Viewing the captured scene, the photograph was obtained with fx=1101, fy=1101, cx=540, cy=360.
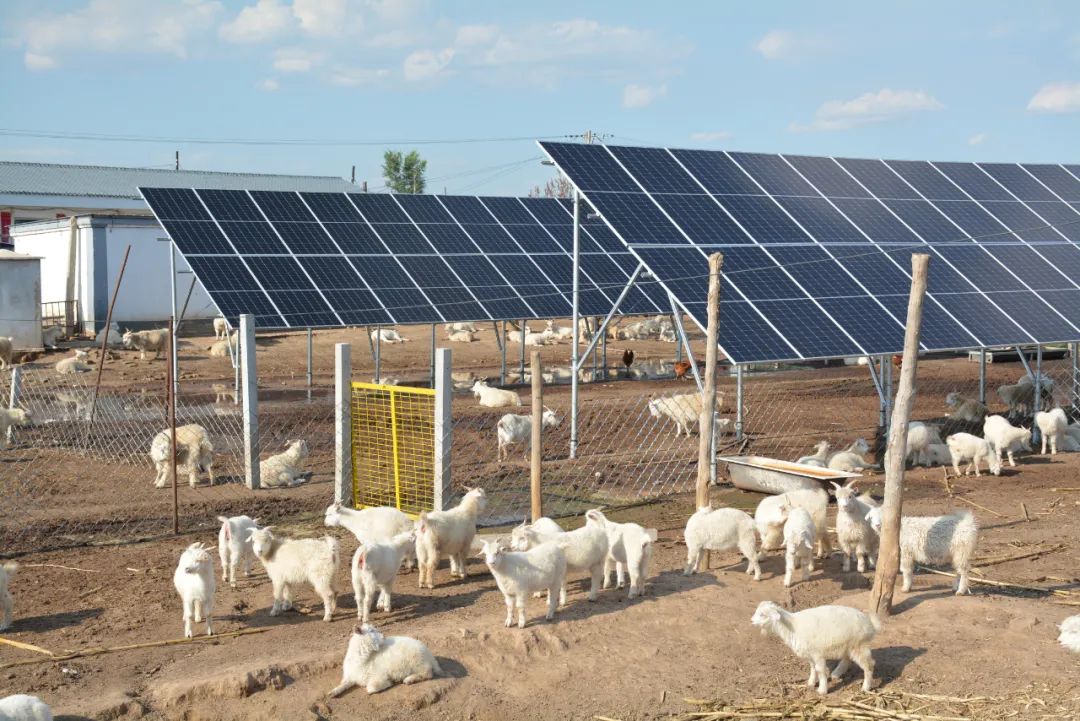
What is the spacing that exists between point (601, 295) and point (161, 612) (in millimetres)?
17862

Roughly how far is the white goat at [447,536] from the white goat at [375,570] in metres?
0.39

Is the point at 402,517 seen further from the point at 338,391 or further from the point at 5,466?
the point at 5,466

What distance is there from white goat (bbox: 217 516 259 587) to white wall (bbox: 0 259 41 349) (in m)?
23.8

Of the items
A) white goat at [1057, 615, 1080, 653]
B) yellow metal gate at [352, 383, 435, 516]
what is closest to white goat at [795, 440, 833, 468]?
yellow metal gate at [352, 383, 435, 516]

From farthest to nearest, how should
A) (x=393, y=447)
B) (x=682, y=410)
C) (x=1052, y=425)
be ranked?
(x=682, y=410) < (x=1052, y=425) < (x=393, y=447)

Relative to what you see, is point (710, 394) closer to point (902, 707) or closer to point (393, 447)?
point (393, 447)

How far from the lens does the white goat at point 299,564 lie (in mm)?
8805

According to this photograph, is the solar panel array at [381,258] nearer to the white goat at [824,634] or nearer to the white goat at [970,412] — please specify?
the white goat at [970,412]

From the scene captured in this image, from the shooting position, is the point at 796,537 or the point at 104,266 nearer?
the point at 796,537

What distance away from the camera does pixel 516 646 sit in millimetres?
8164

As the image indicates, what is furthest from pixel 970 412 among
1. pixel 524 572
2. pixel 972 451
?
pixel 524 572

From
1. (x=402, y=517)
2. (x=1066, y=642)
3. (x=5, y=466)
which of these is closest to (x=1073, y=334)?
(x=1066, y=642)

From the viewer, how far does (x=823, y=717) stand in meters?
7.10

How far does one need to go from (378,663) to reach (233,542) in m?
2.98
